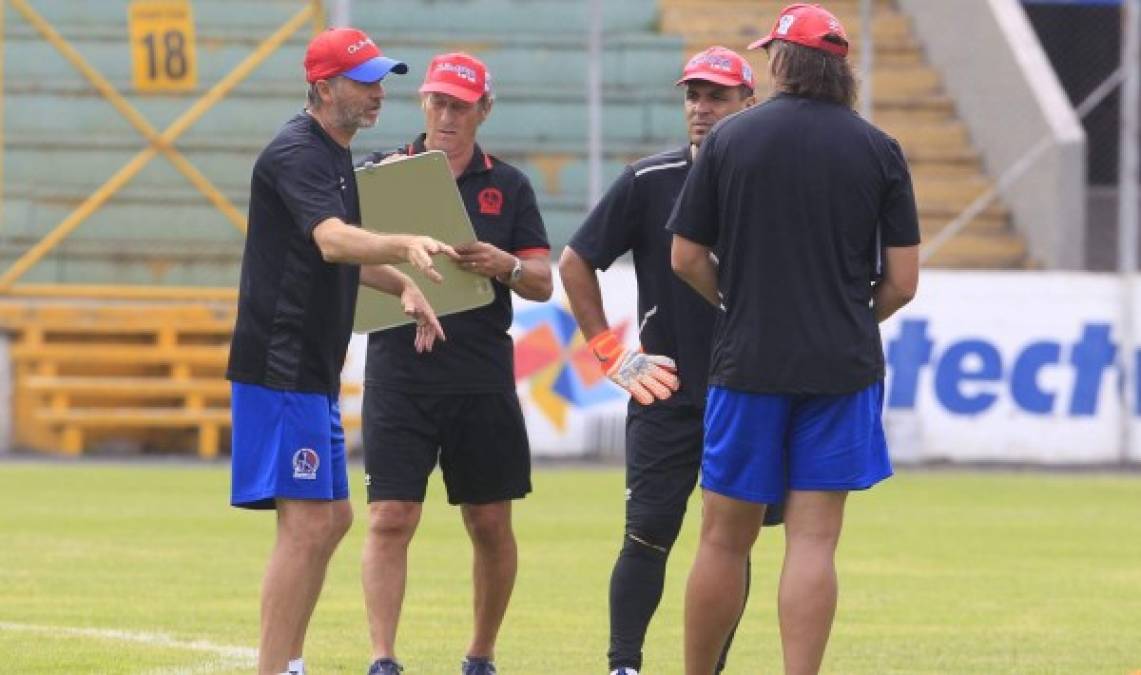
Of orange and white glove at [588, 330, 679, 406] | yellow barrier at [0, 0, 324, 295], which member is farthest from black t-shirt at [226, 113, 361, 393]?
yellow barrier at [0, 0, 324, 295]

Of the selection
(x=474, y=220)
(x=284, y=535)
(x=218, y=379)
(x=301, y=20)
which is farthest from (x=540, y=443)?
(x=284, y=535)

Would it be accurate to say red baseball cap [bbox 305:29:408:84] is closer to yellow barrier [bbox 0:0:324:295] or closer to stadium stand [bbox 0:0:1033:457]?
stadium stand [bbox 0:0:1033:457]

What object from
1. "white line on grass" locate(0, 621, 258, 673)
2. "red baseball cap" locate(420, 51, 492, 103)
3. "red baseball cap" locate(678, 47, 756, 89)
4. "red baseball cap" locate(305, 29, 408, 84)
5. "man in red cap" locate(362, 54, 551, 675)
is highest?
"red baseball cap" locate(305, 29, 408, 84)

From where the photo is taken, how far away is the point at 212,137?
24.6 meters

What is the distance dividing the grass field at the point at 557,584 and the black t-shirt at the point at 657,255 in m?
1.26

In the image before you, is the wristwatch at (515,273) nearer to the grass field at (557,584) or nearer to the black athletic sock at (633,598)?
the black athletic sock at (633,598)

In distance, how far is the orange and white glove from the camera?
8.53 metres

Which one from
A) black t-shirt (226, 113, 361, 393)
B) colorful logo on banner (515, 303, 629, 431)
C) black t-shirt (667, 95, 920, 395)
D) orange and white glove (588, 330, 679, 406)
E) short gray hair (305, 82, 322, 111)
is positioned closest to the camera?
black t-shirt (667, 95, 920, 395)

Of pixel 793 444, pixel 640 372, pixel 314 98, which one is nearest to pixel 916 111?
pixel 640 372

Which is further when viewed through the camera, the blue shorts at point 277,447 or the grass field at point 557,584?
the grass field at point 557,584

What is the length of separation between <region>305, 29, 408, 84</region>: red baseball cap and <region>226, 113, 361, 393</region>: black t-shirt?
0.17 metres

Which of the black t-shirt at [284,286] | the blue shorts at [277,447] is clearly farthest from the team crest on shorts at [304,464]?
the black t-shirt at [284,286]

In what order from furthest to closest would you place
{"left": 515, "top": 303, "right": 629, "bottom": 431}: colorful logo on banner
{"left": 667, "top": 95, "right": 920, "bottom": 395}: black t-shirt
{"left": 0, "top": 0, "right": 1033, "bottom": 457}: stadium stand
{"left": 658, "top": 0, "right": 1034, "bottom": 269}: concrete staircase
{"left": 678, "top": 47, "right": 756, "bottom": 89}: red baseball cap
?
1. {"left": 658, "top": 0, "right": 1034, "bottom": 269}: concrete staircase
2. {"left": 0, "top": 0, "right": 1033, "bottom": 457}: stadium stand
3. {"left": 515, "top": 303, "right": 629, "bottom": 431}: colorful logo on banner
4. {"left": 678, "top": 47, "right": 756, "bottom": 89}: red baseball cap
5. {"left": 667, "top": 95, "right": 920, "bottom": 395}: black t-shirt

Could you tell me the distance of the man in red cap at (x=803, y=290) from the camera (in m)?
7.55
